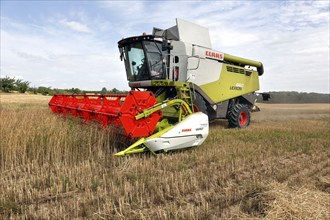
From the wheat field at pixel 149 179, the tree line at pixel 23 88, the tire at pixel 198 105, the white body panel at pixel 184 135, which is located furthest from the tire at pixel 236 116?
the tree line at pixel 23 88

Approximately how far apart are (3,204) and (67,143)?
1883 millimetres

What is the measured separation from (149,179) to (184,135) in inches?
59.1

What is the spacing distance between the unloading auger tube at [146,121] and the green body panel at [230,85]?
90.1 inches

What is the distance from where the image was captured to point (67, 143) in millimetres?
4098

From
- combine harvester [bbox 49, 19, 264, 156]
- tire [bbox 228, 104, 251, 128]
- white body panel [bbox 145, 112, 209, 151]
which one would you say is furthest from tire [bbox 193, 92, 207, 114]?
tire [bbox 228, 104, 251, 128]

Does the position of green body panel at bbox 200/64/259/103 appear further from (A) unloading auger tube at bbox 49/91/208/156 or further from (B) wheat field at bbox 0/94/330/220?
(A) unloading auger tube at bbox 49/91/208/156

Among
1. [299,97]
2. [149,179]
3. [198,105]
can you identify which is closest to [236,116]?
[198,105]

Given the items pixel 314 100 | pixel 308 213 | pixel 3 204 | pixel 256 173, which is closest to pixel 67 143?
pixel 3 204

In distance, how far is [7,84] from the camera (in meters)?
25.5

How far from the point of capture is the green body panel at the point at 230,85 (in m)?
6.96

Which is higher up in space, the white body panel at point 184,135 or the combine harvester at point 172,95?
the combine harvester at point 172,95

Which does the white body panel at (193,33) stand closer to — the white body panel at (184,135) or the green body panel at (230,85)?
the green body panel at (230,85)

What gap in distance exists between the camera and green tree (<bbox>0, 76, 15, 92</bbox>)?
25.4m

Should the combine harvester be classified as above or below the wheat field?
above
